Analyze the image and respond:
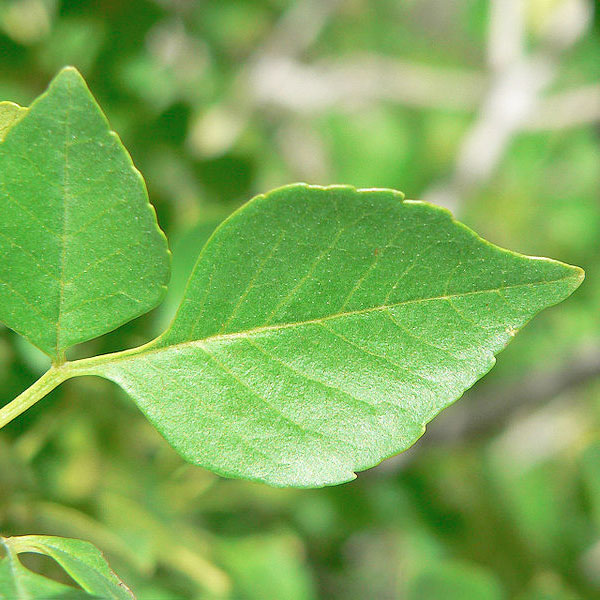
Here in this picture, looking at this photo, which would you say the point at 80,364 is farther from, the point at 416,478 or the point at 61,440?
the point at 416,478

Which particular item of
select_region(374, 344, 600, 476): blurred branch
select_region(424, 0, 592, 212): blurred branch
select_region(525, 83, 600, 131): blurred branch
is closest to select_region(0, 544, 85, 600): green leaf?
select_region(374, 344, 600, 476): blurred branch

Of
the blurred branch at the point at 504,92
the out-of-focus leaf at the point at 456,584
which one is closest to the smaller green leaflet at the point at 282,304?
the out-of-focus leaf at the point at 456,584

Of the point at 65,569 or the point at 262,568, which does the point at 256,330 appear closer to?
the point at 65,569

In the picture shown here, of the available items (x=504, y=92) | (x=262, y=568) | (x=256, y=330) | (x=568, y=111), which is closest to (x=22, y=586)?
(x=256, y=330)

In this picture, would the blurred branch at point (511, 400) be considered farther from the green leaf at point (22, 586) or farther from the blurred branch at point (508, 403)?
the green leaf at point (22, 586)

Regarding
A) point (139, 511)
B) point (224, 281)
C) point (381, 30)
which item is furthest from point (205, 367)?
point (381, 30)

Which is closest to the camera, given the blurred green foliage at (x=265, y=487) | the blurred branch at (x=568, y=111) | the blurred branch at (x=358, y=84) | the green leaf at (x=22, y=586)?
the green leaf at (x=22, y=586)

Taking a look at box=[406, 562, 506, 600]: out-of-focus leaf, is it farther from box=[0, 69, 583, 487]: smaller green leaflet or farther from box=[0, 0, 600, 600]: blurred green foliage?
box=[0, 69, 583, 487]: smaller green leaflet
